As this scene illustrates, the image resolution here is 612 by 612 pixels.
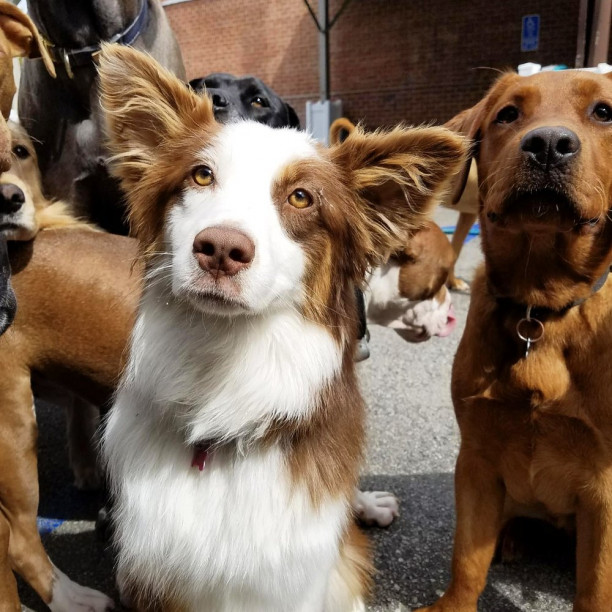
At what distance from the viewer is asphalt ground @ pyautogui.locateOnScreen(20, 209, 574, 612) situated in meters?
2.30

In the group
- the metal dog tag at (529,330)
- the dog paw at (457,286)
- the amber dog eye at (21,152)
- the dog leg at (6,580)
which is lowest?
the dog paw at (457,286)

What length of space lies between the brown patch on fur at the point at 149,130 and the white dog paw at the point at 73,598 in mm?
1255

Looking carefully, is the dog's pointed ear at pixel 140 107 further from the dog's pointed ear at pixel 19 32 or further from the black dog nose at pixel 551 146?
the black dog nose at pixel 551 146

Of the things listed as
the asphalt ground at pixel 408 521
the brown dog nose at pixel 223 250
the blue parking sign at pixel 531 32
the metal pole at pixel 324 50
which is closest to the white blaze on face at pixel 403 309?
the asphalt ground at pixel 408 521

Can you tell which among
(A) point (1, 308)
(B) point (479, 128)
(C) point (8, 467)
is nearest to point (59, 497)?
(C) point (8, 467)

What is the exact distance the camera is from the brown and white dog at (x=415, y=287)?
110 inches

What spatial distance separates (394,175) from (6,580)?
1.71 m

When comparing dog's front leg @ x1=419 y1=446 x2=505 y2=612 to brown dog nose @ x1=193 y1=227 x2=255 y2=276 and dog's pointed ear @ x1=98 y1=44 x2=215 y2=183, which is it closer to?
brown dog nose @ x1=193 y1=227 x2=255 y2=276

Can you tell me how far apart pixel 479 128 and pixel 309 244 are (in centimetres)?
85

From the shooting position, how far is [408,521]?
2709 mm

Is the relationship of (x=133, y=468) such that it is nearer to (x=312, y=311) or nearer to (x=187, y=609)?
(x=187, y=609)

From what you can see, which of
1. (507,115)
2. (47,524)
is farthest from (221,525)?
(507,115)

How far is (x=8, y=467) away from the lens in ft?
6.50

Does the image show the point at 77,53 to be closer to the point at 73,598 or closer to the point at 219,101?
the point at 219,101
